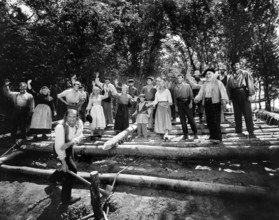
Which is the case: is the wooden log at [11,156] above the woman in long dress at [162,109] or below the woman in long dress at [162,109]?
below

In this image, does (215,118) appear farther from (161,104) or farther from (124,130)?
(124,130)

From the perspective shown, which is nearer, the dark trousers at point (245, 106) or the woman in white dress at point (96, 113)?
the dark trousers at point (245, 106)

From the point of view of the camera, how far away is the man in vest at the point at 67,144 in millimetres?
4324

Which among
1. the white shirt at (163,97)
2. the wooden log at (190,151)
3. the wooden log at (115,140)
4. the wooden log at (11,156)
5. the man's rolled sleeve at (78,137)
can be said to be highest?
the white shirt at (163,97)

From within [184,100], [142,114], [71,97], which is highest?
[71,97]

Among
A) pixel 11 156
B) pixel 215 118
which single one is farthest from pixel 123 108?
pixel 11 156

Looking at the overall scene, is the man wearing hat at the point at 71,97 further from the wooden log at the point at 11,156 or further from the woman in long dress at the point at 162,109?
the woman in long dress at the point at 162,109

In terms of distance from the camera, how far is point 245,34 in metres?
18.3

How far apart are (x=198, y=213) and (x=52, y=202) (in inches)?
115

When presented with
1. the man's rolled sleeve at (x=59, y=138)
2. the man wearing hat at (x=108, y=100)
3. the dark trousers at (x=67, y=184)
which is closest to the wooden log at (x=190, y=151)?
the dark trousers at (x=67, y=184)

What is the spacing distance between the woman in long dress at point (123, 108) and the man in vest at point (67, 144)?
3.73m

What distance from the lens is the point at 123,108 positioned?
8.45 metres

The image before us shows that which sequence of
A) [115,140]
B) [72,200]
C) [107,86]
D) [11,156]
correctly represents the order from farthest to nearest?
1. [107,86]
2. [11,156]
3. [115,140]
4. [72,200]

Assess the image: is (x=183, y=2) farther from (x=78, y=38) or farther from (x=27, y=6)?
(x=27, y=6)
